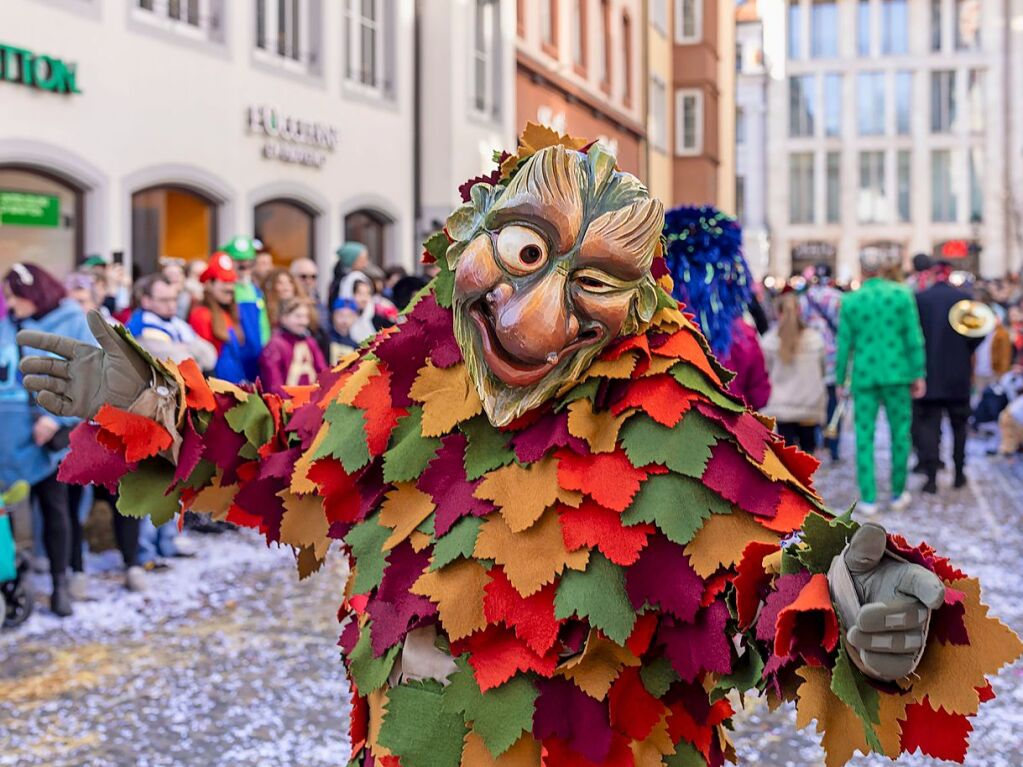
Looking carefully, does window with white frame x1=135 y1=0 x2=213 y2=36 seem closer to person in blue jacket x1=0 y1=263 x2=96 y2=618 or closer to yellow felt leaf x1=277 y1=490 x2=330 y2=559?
person in blue jacket x1=0 y1=263 x2=96 y2=618

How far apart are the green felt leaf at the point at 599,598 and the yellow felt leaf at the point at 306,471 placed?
1.60ft

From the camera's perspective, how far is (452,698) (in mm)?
1748

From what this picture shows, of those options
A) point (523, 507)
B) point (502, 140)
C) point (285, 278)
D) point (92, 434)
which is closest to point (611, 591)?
point (523, 507)

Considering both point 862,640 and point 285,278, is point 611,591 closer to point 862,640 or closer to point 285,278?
point 862,640

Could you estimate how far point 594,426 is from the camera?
1.78 meters

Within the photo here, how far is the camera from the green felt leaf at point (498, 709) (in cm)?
169

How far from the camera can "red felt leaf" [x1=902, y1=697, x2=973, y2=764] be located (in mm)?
1379

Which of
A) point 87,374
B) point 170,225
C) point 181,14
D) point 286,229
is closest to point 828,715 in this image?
point 87,374

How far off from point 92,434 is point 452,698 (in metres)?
0.81

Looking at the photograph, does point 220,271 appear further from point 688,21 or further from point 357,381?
point 688,21

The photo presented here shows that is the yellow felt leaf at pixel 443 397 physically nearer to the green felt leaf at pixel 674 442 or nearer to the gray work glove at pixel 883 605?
the green felt leaf at pixel 674 442

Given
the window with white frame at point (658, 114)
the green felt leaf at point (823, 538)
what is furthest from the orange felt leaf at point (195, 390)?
the window with white frame at point (658, 114)

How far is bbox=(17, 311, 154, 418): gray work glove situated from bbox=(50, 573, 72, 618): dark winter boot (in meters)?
3.58

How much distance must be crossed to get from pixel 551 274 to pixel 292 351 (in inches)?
214
